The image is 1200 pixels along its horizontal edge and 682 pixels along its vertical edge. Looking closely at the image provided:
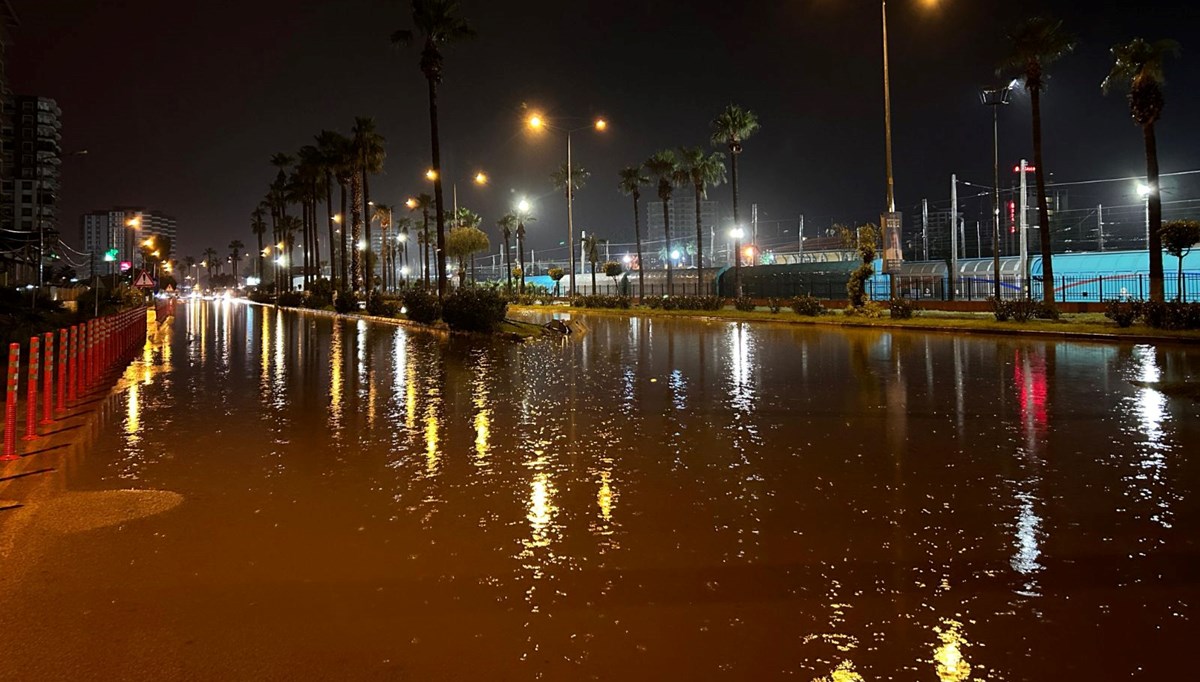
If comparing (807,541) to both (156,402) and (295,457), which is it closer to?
(295,457)

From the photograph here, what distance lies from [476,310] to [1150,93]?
26.0 metres

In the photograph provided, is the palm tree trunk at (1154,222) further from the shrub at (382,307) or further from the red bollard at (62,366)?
the shrub at (382,307)

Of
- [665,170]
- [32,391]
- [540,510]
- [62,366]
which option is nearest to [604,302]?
[665,170]

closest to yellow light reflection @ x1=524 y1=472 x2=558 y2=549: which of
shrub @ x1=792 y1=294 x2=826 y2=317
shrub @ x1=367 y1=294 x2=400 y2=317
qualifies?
shrub @ x1=792 y1=294 x2=826 y2=317

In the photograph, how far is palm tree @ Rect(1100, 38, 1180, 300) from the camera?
1257 inches

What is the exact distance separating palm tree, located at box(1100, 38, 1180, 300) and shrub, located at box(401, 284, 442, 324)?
28.0m

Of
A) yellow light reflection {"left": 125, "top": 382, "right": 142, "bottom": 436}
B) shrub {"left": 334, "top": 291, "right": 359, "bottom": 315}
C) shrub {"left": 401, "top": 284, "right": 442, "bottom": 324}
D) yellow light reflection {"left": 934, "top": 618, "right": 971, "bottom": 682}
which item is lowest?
yellow light reflection {"left": 934, "top": 618, "right": 971, "bottom": 682}

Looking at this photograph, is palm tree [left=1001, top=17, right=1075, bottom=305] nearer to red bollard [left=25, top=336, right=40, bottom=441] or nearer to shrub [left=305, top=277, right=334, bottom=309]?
red bollard [left=25, top=336, right=40, bottom=441]

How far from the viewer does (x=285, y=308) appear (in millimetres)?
79688

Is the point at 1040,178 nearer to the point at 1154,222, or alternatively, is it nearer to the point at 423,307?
the point at 1154,222

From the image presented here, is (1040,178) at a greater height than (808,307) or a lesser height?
greater

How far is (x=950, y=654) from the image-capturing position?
4449 millimetres

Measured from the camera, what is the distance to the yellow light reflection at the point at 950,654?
4219mm

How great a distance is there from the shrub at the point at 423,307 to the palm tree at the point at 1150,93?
91.7 ft
